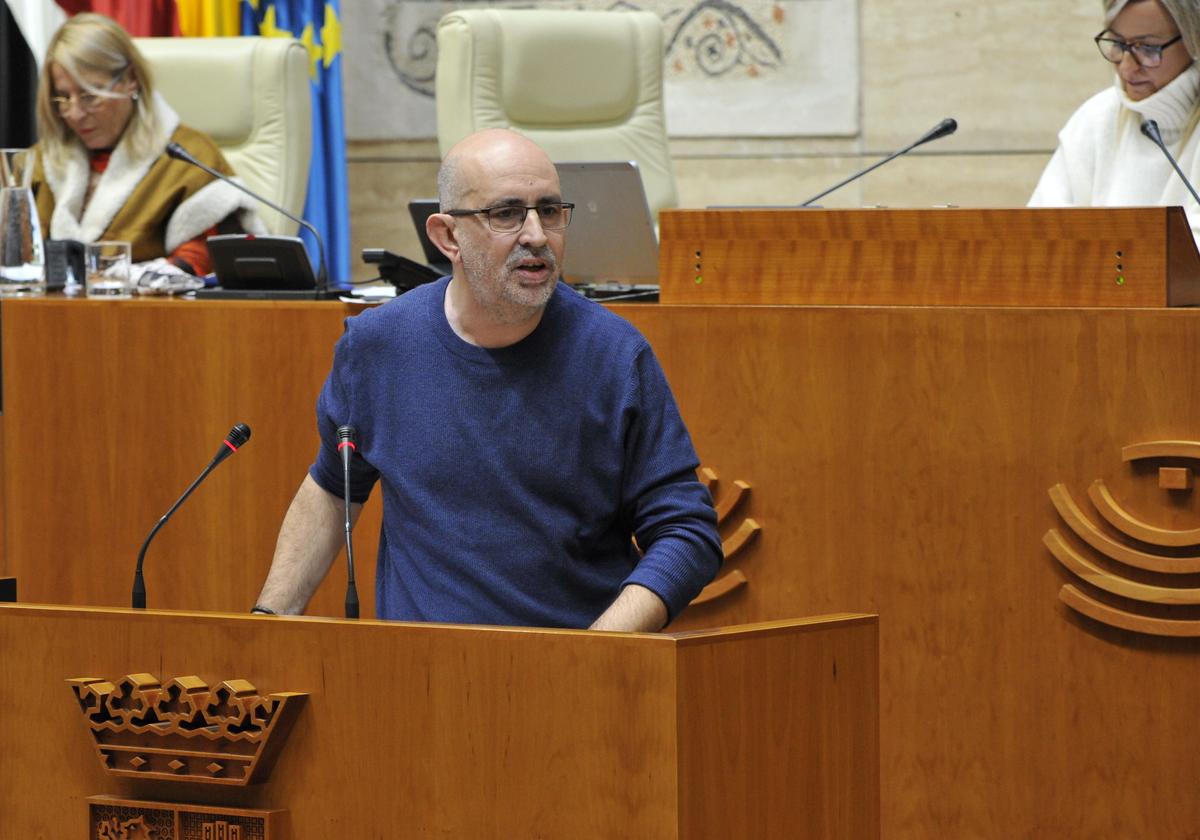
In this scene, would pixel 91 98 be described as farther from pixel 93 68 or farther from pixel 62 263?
pixel 62 263

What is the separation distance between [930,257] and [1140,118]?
1.00 meters

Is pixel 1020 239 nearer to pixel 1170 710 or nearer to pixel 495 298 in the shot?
pixel 1170 710

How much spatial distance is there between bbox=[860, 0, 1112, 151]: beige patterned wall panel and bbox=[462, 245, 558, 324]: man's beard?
11.6ft

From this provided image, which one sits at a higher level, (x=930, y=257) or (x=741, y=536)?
(x=930, y=257)

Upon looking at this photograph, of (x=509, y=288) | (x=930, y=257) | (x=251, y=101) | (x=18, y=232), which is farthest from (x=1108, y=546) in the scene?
(x=251, y=101)

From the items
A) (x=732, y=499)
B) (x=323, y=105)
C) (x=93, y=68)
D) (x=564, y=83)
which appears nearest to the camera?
(x=732, y=499)

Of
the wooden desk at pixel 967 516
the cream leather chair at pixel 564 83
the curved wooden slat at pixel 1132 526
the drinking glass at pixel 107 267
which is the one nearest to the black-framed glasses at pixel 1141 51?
the wooden desk at pixel 967 516

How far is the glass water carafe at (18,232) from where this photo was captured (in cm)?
356

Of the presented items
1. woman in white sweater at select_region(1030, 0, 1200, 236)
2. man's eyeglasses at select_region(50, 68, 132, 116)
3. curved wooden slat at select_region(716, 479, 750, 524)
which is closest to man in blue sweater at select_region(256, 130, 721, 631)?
curved wooden slat at select_region(716, 479, 750, 524)

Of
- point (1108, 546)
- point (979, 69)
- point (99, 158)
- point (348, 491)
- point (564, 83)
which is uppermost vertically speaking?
point (979, 69)

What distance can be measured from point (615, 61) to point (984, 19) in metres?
1.22

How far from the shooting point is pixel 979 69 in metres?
5.38

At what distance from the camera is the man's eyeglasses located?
3977mm

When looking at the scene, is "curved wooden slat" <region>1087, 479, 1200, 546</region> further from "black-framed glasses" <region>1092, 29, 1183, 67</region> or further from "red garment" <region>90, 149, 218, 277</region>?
"red garment" <region>90, 149, 218, 277</region>
